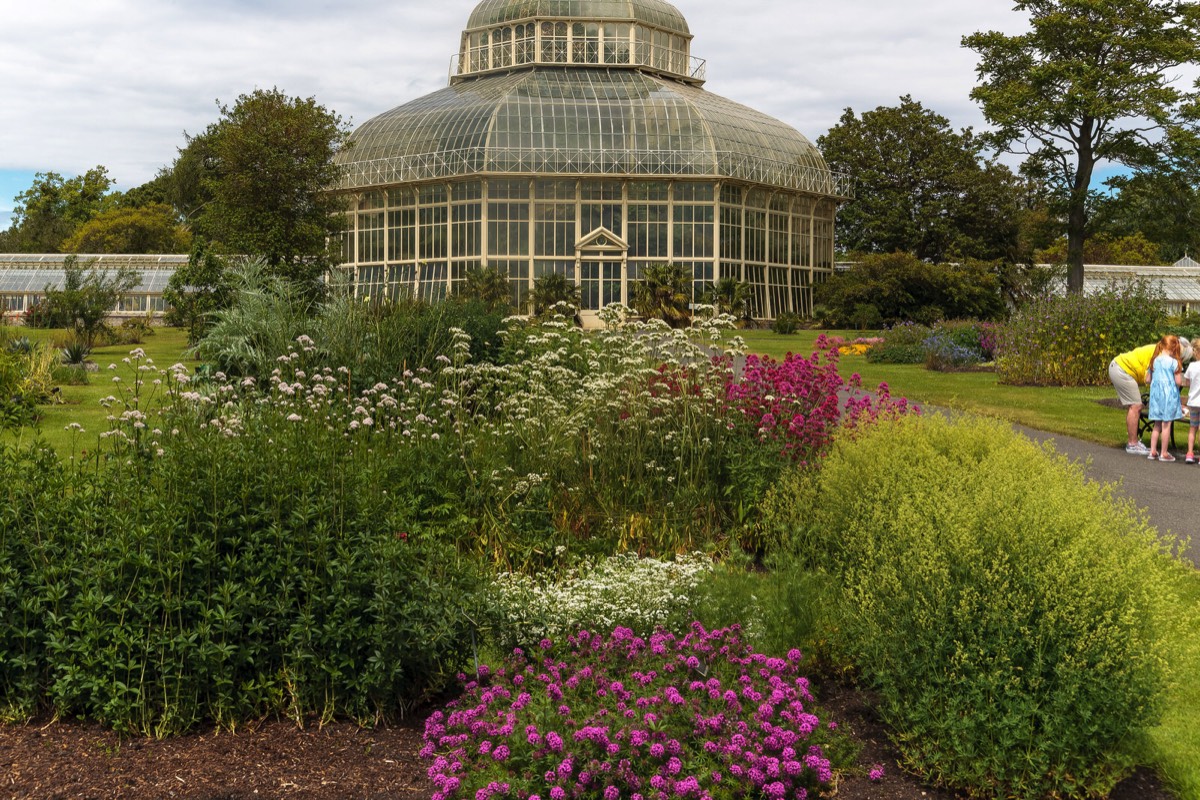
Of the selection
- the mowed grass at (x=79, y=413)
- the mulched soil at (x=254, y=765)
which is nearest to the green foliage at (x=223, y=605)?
the mulched soil at (x=254, y=765)

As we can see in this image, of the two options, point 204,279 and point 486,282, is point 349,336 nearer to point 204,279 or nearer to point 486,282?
point 204,279

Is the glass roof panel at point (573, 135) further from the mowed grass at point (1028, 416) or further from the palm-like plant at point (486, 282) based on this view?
the mowed grass at point (1028, 416)

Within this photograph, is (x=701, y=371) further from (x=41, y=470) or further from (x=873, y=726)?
(x=41, y=470)

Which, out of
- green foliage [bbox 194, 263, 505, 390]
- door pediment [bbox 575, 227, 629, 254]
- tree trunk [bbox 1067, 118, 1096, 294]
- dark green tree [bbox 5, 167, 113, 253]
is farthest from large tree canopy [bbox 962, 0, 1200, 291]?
dark green tree [bbox 5, 167, 113, 253]

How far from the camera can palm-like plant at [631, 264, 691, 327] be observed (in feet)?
113

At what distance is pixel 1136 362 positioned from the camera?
14.4 m

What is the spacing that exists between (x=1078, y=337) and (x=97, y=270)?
43641mm

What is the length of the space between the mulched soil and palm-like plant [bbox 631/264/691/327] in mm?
29012

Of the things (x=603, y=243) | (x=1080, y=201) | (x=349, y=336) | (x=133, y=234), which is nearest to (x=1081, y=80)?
(x=1080, y=201)

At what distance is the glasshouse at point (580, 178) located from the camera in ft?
138

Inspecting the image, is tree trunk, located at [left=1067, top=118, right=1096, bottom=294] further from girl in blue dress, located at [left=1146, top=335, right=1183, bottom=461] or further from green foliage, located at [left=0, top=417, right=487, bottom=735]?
green foliage, located at [left=0, top=417, right=487, bottom=735]

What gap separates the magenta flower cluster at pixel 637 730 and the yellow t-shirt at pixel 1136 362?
437 inches

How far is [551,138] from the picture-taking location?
4200 cm

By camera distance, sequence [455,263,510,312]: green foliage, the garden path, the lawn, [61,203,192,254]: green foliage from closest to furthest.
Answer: the garden path
the lawn
[455,263,510,312]: green foliage
[61,203,192,254]: green foliage
